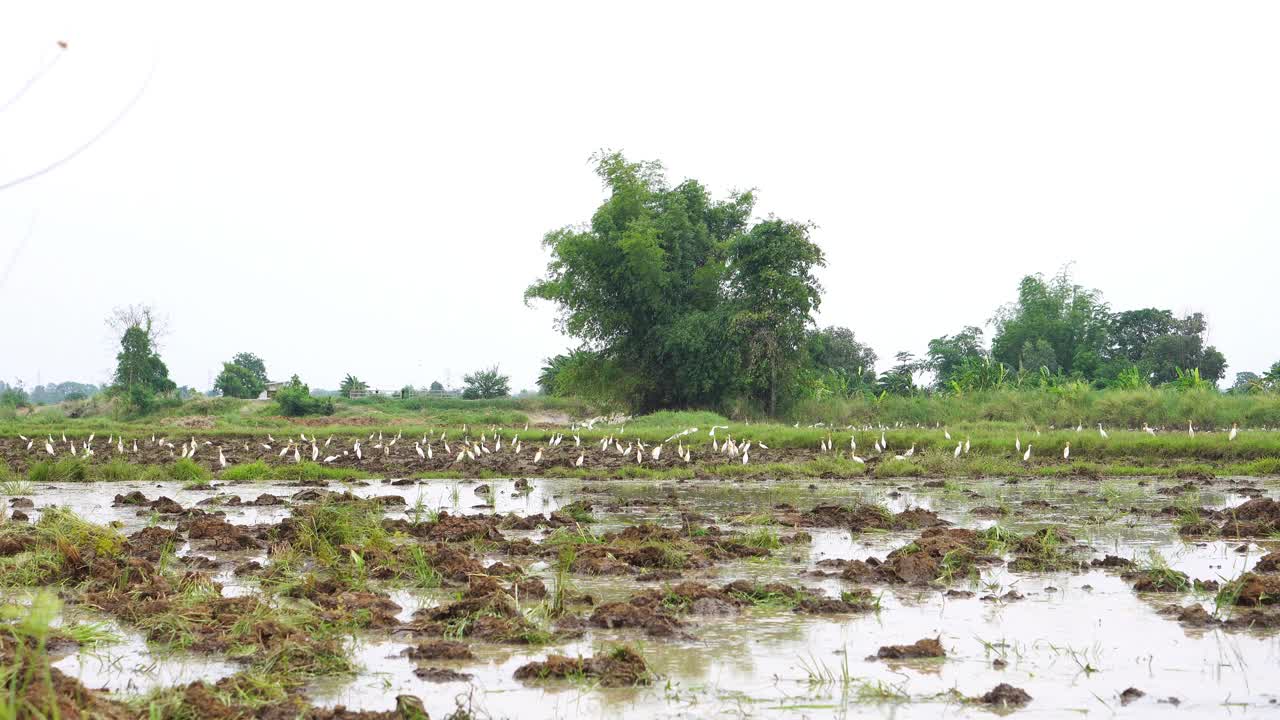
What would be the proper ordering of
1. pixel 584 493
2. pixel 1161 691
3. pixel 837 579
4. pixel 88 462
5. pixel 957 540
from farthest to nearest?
pixel 88 462 < pixel 584 493 < pixel 957 540 < pixel 837 579 < pixel 1161 691

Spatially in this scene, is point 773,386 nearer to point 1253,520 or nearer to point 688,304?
point 688,304

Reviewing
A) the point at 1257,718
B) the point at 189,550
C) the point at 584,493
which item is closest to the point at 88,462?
the point at 584,493

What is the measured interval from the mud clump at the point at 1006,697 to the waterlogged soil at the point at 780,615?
11 mm

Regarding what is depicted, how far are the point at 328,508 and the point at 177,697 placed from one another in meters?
5.46

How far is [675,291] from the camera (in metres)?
41.3

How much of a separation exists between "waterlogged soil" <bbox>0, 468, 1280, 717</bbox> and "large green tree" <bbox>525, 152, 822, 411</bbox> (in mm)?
25079

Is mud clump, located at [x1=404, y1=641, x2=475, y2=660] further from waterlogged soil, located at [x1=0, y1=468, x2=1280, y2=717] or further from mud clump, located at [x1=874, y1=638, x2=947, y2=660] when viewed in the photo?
mud clump, located at [x1=874, y1=638, x2=947, y2=660]

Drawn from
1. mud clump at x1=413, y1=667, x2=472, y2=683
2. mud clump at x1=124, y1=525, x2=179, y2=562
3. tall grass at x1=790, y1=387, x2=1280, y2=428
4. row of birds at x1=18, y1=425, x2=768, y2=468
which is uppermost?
tall grass at x1=790, y1=387, x2=1280, y2=428

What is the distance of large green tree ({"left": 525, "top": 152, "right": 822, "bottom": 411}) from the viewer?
3738 centimetres

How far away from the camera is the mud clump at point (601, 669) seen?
5414 mm

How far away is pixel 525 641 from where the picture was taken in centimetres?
634

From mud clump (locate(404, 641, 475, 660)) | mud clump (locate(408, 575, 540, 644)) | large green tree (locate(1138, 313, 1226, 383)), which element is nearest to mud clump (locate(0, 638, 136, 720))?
mud clump (locate(404, 641, 475, 660))

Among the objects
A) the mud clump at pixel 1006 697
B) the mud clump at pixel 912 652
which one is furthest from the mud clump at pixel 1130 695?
the mud clump at pixel 912 652

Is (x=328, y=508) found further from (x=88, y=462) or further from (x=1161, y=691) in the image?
(x=88, y=462)
